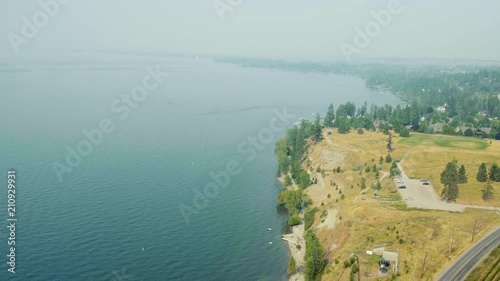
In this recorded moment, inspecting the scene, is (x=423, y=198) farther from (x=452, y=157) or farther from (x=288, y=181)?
(x=288, y=181)

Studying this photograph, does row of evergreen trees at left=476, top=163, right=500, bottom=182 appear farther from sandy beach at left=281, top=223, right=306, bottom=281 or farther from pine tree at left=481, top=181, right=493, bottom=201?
sandy beach at left=281, top=223, right=306, bottom=281

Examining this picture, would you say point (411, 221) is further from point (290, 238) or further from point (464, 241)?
point (290, 238)

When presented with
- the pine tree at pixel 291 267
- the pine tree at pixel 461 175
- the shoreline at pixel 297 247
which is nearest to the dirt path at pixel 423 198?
the pine tree at pixel 461 175

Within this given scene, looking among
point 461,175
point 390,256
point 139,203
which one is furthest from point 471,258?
point 139,203

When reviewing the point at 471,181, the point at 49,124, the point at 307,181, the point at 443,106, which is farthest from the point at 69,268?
the point at 443,106

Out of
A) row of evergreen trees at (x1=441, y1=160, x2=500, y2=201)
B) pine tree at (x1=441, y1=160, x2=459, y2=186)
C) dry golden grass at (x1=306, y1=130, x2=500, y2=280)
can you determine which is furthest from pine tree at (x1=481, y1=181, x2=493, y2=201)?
pine tree at (x1=441, y1=160, x2=459, y2=186)

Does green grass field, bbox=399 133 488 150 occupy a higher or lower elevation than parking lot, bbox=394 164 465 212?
higher

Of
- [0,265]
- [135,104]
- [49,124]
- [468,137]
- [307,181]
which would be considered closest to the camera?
[0,265]
